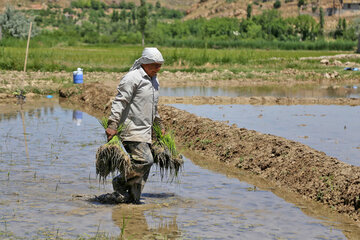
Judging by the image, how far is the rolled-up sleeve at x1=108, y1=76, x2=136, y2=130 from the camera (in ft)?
21.4

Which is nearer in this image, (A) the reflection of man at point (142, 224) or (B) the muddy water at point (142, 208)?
(A) the reflection of man at point (142, 224)

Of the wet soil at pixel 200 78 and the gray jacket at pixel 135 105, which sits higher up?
the gray jacket at pixel 135 105

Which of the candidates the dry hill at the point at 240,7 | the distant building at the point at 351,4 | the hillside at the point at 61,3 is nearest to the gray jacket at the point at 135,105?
the hillside at the point at 61,3

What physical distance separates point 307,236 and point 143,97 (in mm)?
2226

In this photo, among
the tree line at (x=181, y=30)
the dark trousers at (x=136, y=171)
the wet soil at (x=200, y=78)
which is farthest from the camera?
the tree line at (x=181, y=30)

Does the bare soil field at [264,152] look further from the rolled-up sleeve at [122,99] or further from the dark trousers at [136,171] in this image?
the rolled-up sleeve at [122,99]

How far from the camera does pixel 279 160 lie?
887cm

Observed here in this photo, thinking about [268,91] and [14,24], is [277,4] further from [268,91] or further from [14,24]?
[268,91]

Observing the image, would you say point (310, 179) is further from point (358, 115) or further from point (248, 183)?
point (358, 115)

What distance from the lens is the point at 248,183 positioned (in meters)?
8.52

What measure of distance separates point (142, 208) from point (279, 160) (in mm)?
2697

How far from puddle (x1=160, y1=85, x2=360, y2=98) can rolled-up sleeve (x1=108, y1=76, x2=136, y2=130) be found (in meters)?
14.1

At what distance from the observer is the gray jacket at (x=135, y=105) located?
21.5ft

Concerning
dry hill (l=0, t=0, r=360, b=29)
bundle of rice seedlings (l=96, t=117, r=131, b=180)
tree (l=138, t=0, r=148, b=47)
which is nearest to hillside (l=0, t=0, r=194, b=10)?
dry hill (l=0, t=0, r=360, b=29)
